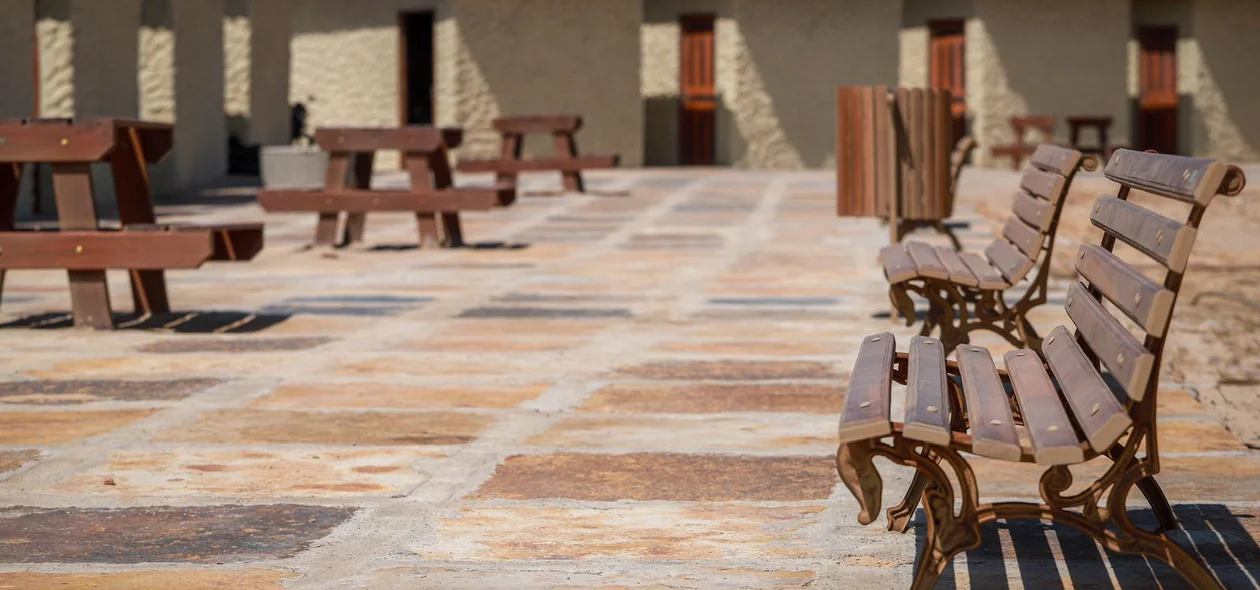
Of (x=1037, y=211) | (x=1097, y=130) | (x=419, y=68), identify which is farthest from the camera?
(x=419, y=68)

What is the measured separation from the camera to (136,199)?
7152mm

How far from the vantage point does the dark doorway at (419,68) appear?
2430cm

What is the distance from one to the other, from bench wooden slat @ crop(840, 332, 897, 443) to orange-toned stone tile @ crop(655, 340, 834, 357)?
8.58ft

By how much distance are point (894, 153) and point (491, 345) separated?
6.99 ft

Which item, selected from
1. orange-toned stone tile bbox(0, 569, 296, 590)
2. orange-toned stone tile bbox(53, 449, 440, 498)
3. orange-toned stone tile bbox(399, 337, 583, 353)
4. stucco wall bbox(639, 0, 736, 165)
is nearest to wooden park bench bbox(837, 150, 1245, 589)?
orange-toned stone tile bbox(0, 569, 296, 590)

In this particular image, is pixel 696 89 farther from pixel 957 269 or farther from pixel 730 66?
pixel 957 269

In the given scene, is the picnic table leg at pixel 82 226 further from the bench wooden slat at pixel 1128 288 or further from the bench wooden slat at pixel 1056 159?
the bench wooden slat at pixel 1128 288

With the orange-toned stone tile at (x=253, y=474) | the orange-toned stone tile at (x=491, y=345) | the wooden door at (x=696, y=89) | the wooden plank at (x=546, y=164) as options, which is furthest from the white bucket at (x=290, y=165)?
the orange-toned stone tile at (x=253, y=474)

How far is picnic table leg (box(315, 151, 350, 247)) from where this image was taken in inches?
424

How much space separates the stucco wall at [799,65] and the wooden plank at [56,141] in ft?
56.4

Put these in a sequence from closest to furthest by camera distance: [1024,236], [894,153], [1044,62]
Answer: [1024,236], [894,153], [1044,62]

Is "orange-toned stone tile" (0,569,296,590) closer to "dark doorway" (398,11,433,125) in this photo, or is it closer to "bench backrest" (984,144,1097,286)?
"bench backrest" (984,144,1097,286)

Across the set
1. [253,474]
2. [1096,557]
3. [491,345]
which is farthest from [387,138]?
[1096,557]

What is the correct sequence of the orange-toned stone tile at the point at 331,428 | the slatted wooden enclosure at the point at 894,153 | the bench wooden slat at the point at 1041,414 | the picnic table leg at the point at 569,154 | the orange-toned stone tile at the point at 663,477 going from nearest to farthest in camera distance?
the bench wooden slat at the point at 1041,414 < the orange-toned stone tile at the point at 663,477 < the orange-toned stone tile at the point at 331,428 < the slatted wooden enclosure at the point at 894,153 < the picnic table leg at the point at 569,154
